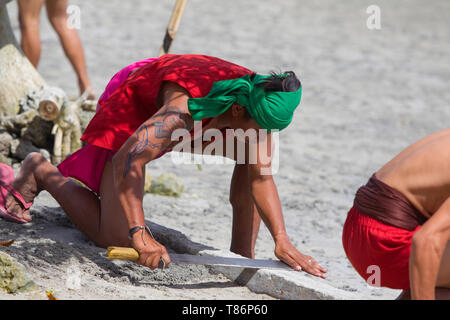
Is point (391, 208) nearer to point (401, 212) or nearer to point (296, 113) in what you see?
point (401, 212)

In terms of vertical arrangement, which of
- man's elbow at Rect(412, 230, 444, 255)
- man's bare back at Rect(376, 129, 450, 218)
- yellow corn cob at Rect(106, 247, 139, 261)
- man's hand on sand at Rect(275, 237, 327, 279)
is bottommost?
man's hand on sand at Rect(275, 237, 327, 279)

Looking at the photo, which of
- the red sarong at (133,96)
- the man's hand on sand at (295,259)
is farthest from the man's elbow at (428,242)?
the red sarong at (133,96)

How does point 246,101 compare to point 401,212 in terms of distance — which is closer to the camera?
point 401,212

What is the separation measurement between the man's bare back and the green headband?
590mm

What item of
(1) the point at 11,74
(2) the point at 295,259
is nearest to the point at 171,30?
(1) the point at 11,74

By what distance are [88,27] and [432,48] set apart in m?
5.49

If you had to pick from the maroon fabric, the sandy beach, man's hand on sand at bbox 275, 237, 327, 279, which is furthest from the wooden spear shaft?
the maroon fabric

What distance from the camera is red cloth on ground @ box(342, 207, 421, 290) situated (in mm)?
2820

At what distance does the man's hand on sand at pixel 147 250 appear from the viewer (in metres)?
2.86

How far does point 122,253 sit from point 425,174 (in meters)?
1.25

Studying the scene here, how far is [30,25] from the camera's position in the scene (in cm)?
589

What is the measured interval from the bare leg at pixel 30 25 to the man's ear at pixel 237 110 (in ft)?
10.6

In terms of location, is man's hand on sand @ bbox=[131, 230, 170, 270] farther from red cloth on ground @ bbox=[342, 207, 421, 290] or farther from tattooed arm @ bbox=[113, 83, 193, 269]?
red cloth on ground @ bbox=[342, 207, 421, 290]
